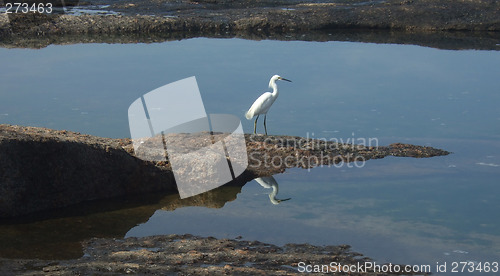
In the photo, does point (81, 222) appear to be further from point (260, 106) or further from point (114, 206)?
point (260, 106)

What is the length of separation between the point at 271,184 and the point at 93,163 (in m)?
1.97

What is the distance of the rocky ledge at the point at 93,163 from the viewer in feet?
21.9

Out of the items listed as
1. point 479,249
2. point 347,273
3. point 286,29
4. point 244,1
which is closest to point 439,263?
point 479,249

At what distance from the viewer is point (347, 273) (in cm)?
527

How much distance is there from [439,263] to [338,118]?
4.61 metres

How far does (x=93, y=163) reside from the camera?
23.9 ft

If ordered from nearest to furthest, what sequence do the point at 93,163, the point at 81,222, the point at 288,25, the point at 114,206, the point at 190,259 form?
the point at 190,259 < the point at 81,222 < the point at 114,206 < the point at 93,163 < the point at 288,25

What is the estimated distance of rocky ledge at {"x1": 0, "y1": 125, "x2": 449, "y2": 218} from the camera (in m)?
6.67

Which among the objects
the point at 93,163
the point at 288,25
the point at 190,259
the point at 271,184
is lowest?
the point at 271,184

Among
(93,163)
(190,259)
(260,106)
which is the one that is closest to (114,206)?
(93,163)

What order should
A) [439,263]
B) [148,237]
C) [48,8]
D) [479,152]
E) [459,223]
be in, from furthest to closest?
[48,8], [479,152], [459,223], [148,237], [439,263]

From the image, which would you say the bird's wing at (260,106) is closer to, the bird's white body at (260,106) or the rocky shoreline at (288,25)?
the bird's white body at (260,106)

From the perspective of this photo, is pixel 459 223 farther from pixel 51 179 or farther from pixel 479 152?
pixel 51 179

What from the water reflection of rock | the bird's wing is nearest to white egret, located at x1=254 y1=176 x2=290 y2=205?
the water reflection of rock
